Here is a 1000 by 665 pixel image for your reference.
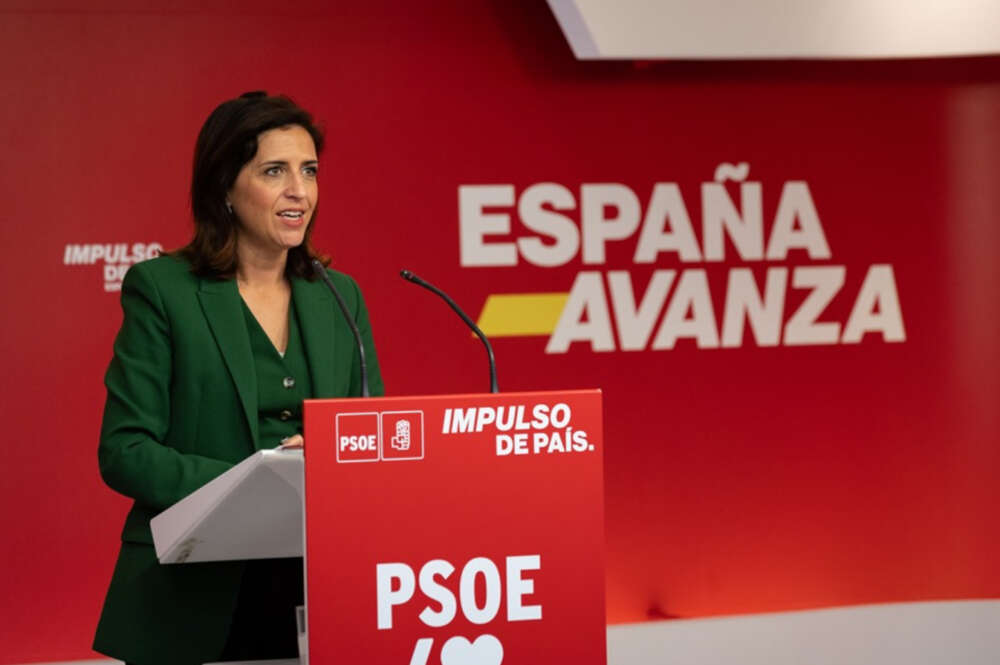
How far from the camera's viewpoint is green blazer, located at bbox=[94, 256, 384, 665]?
1890 millimetres

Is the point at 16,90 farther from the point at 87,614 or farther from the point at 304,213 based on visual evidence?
the point at 304,213

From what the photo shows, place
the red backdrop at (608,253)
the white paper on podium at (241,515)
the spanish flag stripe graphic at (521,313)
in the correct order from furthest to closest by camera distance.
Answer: the spanish flag stripe graphic at (521,313) < the red backdrop at (608,253) < the white paper on podium at (241,515)

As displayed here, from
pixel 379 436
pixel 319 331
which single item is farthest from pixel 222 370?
pixel 379 436

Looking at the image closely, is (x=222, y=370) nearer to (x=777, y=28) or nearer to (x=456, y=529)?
(x=456, y=529)

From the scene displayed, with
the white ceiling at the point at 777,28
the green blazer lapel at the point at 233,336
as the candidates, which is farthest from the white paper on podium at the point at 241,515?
the white ceiling at the point at 777,28

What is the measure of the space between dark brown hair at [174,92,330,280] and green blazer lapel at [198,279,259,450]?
47 millimetres

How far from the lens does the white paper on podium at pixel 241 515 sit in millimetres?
1549

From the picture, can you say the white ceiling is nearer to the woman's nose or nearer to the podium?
the woman's nose

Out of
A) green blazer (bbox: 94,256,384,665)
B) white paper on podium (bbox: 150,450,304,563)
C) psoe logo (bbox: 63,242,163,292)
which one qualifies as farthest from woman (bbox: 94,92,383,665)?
psoe logo (bbox: 63,242,163,292)

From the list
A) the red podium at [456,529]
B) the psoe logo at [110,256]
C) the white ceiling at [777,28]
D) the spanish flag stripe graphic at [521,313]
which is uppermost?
the white ceiling at [777,28]

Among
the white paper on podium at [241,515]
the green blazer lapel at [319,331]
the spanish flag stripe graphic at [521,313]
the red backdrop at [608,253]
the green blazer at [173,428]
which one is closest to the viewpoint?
the white paper on podium at [241,515]

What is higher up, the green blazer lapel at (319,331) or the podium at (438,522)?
the green blazer lapel at (319,331)

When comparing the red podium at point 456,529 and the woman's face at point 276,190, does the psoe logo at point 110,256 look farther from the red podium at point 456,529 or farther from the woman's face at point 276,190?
the red podium at point 456,529

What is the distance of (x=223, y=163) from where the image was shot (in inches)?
82.4
